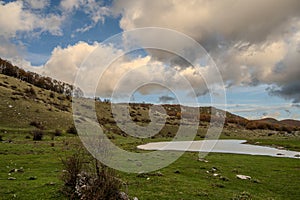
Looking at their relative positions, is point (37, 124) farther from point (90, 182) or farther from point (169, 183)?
point (90, 182)

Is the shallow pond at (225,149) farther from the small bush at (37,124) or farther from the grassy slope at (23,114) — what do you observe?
the grassy slope at (23,114)

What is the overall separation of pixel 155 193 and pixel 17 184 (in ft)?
26.1

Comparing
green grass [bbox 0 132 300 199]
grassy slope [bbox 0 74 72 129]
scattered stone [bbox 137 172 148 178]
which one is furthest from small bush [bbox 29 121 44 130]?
scattered stone [bbox 137 172 148 178]

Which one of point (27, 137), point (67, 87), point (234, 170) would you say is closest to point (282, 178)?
point (234, 170)

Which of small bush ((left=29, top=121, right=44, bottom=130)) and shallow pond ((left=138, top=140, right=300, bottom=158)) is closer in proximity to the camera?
shallow pond ((left=138, top=140, right=300, bottom=158))

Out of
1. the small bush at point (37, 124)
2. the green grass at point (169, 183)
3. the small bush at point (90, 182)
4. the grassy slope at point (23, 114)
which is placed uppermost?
the grassy slope at point (23, 114)

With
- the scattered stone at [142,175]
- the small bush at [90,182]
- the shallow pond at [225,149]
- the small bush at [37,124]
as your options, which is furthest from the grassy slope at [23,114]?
the small bush at [90,182]

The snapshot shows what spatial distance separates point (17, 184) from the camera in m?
15.8

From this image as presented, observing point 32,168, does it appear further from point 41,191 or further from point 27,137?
point 27,137

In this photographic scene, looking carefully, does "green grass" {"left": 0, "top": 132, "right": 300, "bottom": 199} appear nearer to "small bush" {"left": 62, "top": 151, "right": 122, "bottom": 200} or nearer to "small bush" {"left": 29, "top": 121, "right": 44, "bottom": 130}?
"small bush" {"left": 62, "top": 151, "right": 122, "bottom": 200}

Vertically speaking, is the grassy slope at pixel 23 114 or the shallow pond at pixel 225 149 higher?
the grassy slope at pixel 23 114

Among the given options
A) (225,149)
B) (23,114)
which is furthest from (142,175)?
(23,114)

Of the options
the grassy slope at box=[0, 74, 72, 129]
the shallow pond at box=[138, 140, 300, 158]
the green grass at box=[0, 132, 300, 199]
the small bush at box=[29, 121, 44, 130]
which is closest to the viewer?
the green grass at box=[0, 132, 300, 199]

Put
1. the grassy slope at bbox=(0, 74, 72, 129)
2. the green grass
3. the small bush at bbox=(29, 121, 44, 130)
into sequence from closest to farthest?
the green grass, the grassy slope at bbox=(0, 74, 72, 129), the small bush at bbox=(29, 121, 44, 130)
